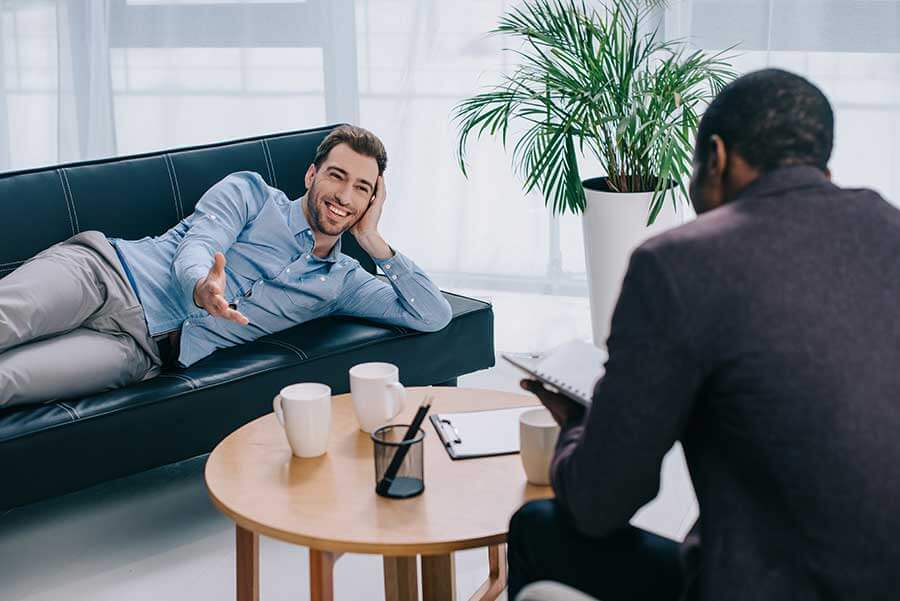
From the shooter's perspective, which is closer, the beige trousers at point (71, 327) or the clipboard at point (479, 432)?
the clipboard at point (479, 432)

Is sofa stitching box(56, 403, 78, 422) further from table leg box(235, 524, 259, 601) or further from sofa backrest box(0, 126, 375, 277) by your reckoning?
table leg box(235, 524, 259, 601)

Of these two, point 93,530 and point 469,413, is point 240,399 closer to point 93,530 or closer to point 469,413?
point 93,530

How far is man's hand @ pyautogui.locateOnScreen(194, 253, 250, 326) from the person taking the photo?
2.48 meters

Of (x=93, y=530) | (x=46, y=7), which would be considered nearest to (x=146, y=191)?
(x=93, y=530)

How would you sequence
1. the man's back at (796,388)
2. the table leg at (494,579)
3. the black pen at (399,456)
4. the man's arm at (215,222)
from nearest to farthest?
the man's back at (796,388) → the black pen at (399,456) → the table leg at (494,579) → the man's arm at (215,222)

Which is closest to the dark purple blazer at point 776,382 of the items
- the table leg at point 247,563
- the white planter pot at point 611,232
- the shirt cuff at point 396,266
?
the table leg at point 247,563

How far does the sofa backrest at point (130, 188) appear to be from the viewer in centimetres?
264

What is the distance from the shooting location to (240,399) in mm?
2549

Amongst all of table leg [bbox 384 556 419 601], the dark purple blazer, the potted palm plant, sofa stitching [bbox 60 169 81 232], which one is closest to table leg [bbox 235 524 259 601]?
table leg [bbox 384 556 419 601]

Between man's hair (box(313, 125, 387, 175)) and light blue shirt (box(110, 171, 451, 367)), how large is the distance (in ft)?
0.59

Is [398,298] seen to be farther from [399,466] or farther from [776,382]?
[776,382]

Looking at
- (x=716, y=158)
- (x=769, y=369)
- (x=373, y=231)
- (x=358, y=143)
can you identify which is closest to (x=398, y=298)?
(x=373, y=231)

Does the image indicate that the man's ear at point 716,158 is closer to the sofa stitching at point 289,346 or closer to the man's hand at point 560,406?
the man's hand at point 560,406

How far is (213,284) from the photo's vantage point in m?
2.48
